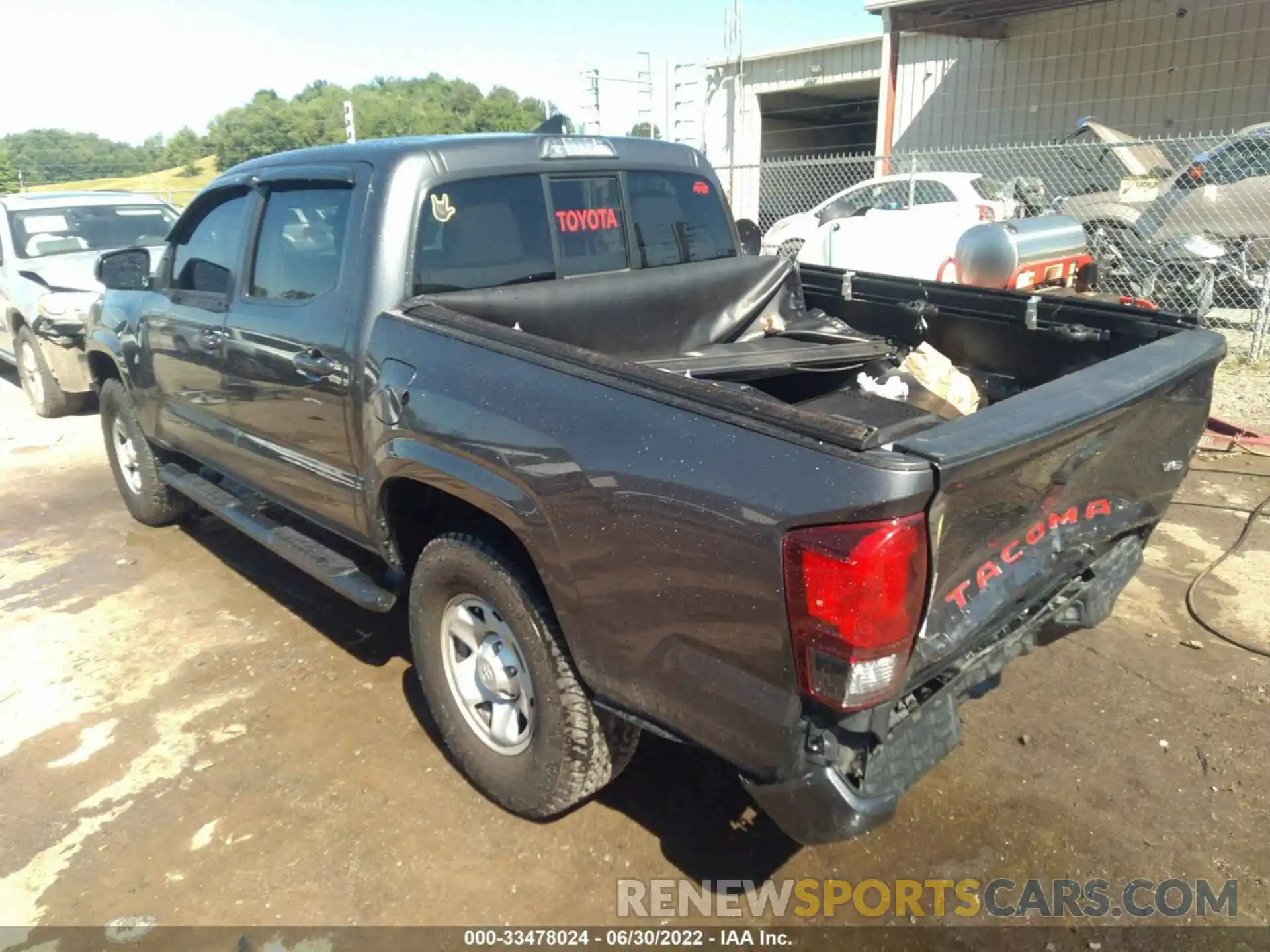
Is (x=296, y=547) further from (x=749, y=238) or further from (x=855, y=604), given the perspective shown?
(x=855, y=604)

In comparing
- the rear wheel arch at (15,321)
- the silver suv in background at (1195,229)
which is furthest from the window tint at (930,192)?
the rear wheel arch at (15,321)

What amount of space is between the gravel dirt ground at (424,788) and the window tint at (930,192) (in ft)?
26.0

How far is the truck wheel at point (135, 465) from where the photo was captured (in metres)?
5.21

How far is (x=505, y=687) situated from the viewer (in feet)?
9.66

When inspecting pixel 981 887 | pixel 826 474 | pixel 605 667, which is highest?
pixel 826 474

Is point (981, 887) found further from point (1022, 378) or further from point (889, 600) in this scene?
point (1022, 378)

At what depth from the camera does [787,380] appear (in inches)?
145

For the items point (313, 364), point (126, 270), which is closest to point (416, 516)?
point (313, 364)

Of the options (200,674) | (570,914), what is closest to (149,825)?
(200,674)

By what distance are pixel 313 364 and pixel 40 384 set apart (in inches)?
256

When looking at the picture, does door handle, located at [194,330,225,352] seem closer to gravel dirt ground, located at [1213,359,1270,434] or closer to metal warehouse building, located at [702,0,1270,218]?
gravel dirt ground, located at [1213,359,1270,434]

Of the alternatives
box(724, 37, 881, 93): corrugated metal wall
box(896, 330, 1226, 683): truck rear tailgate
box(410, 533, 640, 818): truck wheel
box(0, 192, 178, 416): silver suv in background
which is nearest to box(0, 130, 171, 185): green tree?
box(724, 37, 881, 93): corrugated metal wall

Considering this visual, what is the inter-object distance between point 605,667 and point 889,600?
840 millimetres

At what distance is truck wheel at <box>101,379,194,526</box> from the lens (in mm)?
5215
